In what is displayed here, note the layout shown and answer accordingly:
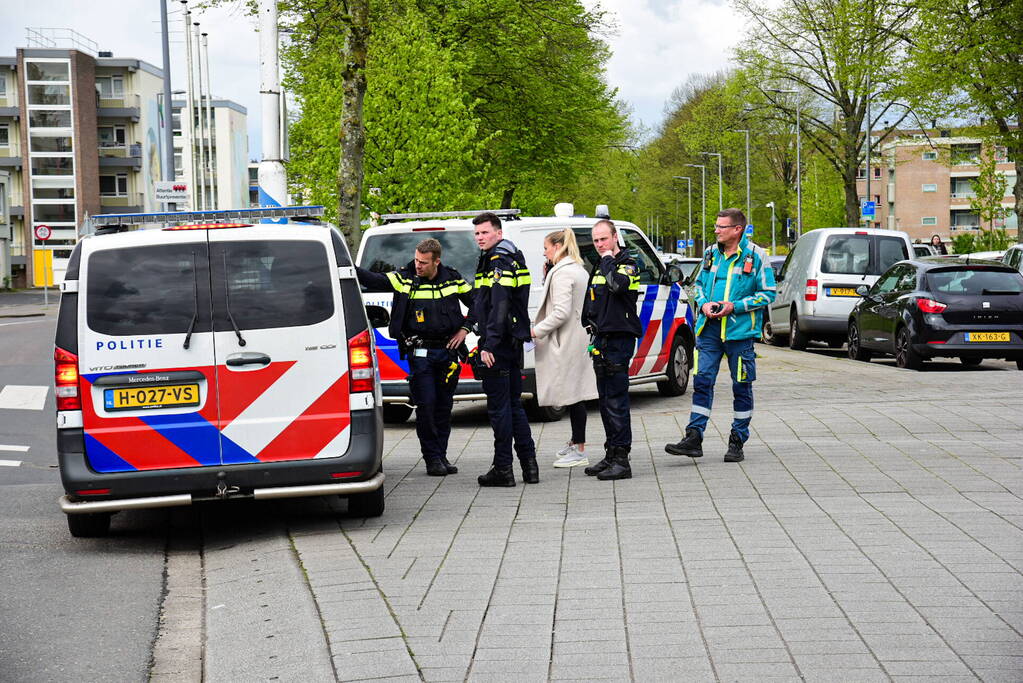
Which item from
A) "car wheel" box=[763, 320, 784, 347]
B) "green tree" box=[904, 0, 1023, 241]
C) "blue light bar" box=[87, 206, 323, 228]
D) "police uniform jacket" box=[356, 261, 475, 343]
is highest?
"green tree" box=[904, 0, 1023, 241]

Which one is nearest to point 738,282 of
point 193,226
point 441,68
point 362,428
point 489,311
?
point 489,311

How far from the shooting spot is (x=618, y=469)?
9172 mm

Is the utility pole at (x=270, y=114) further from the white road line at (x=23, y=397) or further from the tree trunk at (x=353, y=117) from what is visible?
the white road line at (x=23, y=397)

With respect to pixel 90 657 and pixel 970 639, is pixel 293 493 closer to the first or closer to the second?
pixel 90 657

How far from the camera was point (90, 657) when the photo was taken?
17.9 feet

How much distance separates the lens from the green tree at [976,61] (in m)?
31.8

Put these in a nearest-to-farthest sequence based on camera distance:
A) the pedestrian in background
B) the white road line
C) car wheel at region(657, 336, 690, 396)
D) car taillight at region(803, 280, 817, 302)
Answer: the pedestrian in background → car wheel at region(657, 336, 690, 396) → the white road line → car taillight at region(803, 280, 817, 302)

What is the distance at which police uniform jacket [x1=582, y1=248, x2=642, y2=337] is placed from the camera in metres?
9.09

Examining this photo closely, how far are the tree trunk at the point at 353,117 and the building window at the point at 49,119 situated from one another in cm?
7667

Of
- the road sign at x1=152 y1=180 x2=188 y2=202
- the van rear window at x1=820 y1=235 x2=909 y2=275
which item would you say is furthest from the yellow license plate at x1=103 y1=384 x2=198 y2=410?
the road sign at x1=152 y1=180 x2=188 y2=202

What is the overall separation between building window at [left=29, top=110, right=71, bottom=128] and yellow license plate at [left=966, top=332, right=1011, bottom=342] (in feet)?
267

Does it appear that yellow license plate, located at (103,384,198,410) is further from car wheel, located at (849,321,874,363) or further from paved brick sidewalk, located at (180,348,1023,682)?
car wheel, located at (849,321,874,363)

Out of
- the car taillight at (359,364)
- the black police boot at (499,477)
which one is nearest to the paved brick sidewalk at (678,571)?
the black police boot at (499,477)

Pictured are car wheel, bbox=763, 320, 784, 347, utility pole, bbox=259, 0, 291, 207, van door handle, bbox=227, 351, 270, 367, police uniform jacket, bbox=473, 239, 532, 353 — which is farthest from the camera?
car wheel, bbox=763, 320, 784, 347
